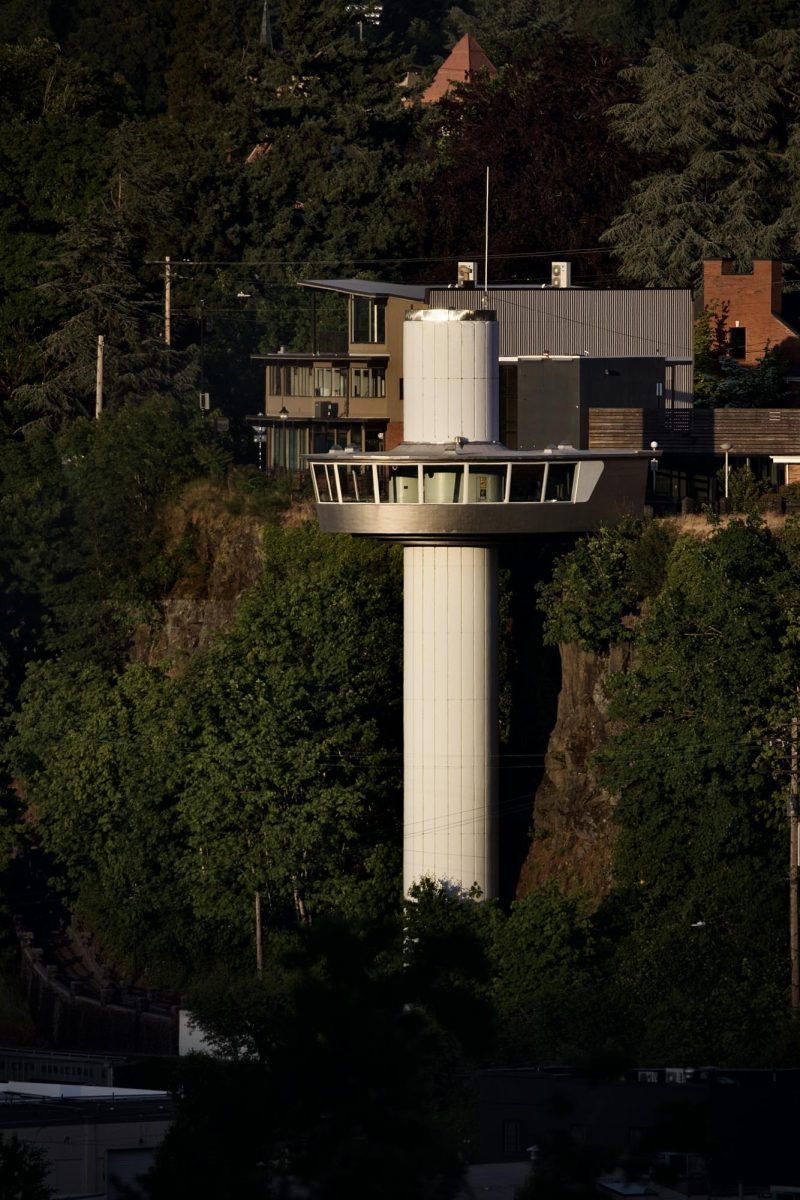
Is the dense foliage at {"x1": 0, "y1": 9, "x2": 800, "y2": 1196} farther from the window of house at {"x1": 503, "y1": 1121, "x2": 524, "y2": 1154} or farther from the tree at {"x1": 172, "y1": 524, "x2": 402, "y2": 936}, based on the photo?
the window of house at {"x1": 503, "y1": 1121, "x2": 524, "y2": 1154}

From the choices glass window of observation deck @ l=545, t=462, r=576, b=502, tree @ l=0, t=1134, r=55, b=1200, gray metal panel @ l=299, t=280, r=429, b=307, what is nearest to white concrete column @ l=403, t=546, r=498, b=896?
glass window of observation deck @ l=545, t=462, r=576, b=502

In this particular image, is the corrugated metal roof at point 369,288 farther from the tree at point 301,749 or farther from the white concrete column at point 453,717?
the white concrete column at point 453,717

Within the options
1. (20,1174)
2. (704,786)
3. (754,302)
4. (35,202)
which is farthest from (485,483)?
(35,202)

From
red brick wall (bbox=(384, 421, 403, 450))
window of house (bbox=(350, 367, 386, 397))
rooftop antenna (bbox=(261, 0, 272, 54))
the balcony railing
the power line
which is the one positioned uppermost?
rooftop antenna (bbox=(261, 0, 272, 54))

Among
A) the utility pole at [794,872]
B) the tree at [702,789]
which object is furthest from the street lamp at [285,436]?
the utility pole at [794,872]

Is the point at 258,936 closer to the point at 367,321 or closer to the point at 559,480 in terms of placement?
the point at 559,480

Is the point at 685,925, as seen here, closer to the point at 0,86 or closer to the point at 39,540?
the point at 39,540

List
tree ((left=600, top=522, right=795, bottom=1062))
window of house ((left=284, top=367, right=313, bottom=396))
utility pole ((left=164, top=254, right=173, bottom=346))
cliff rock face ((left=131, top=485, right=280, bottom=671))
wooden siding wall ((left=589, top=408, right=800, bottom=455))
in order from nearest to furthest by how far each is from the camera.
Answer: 1. tree ((left=600, top=522, right=795, bottom=1062))
2. wooden siding wall ((left=589, top=408, right=800, bottom=455))
3. cliff rock face ((left=131, top=485, right=280, bottom=671))
4. window of house ((left=284, top=367, right=313, bottom=396))
5. utility pole ((left=164, top=254, right=173, bottom=346))
